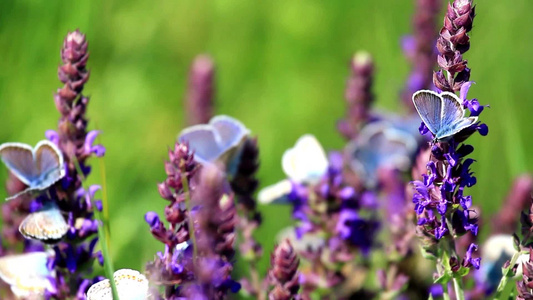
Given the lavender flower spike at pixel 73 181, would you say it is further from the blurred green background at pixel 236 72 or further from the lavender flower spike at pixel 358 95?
the lavender flower spike at pixel 358 95

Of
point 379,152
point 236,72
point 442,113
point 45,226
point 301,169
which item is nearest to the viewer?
point 442,113

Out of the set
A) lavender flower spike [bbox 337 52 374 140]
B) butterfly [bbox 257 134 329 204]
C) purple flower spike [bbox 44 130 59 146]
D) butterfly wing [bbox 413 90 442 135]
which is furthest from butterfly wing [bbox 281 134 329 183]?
butterfly wing [bbox 413 90 442 135]

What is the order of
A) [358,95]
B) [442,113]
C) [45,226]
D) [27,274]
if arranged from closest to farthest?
[442,113]
[45,226]
[27,274]
[358,95]

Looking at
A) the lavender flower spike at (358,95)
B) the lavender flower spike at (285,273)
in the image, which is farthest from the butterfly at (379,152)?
the lavender flower spike at (285,273)

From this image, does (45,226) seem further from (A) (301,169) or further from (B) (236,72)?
(B) (236,72)

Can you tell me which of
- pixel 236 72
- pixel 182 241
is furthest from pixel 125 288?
pixel 236 72

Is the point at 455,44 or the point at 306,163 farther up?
the point at 306,163
